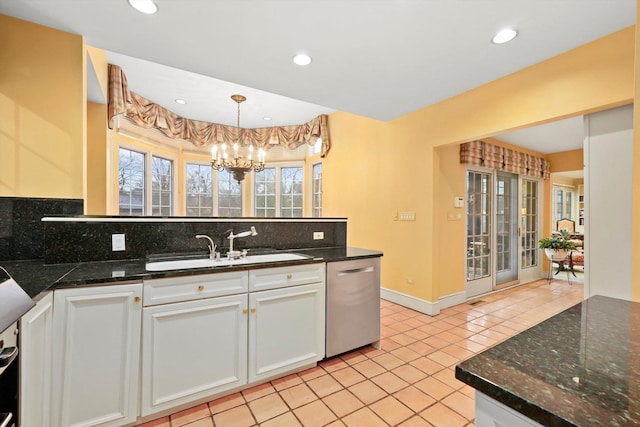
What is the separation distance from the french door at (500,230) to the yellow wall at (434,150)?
405 millimetres

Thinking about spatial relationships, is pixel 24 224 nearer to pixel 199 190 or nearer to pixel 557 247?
pixel 199 190

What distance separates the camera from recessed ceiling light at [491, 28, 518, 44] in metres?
1.95

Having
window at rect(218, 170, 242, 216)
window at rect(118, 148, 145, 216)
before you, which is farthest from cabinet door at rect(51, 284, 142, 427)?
window at rect(218, 170, 242, 216)

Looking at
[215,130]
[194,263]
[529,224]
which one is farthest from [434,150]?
[215,130]

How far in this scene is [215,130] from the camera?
5266mm

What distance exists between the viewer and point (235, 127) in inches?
218

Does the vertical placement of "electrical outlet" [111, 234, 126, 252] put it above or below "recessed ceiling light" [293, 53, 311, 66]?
below

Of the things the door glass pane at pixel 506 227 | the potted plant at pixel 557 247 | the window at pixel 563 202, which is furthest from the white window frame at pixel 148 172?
the window at pixel 563 202

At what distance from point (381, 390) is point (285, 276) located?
106 centimetres

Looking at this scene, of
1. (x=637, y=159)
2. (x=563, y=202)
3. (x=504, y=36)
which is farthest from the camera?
(x=563, y=202)

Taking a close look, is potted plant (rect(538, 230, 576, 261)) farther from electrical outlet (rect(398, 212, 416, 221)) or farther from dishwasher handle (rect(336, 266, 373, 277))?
dishwasher handle (rect(336, 266, 373, 277))

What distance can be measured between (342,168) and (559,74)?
9.99 feet

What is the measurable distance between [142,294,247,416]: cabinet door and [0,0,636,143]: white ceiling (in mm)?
1854

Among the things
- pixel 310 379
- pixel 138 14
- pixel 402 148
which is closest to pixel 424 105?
pixel 402 148
